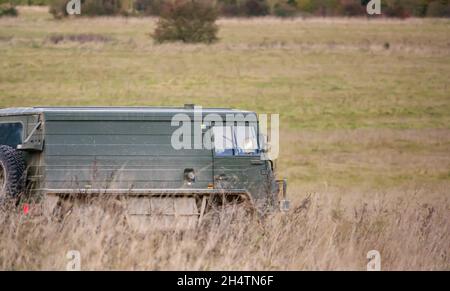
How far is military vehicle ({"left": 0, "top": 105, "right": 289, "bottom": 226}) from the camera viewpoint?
490 inches

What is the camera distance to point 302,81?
4719cm

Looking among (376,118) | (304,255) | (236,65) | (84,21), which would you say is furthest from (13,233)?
(84,21)

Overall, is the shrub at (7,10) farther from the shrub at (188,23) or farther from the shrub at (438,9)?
the shrub at (438,9)

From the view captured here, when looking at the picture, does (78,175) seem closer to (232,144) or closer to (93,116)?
(93,116)

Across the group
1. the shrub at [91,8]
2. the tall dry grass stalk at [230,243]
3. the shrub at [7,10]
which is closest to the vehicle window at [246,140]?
the tall dry grass stalk at [230,243]

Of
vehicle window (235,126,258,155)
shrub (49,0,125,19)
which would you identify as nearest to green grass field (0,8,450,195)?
shrub (49,0,125,19)

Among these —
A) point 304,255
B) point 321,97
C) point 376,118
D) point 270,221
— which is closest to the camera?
point 304,255

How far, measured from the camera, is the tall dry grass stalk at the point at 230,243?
8672 millimetres

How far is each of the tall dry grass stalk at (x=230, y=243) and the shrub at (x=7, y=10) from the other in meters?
60.9

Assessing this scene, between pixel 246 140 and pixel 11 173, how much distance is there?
302 cm

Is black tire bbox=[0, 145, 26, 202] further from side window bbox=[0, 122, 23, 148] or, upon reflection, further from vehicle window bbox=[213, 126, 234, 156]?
vehicle window bbox=[213, 126, 234, 156]

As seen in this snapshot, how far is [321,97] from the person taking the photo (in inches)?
1718

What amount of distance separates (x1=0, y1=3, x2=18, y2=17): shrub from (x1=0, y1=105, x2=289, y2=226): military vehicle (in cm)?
5805

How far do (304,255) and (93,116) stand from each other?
4.32 meters
